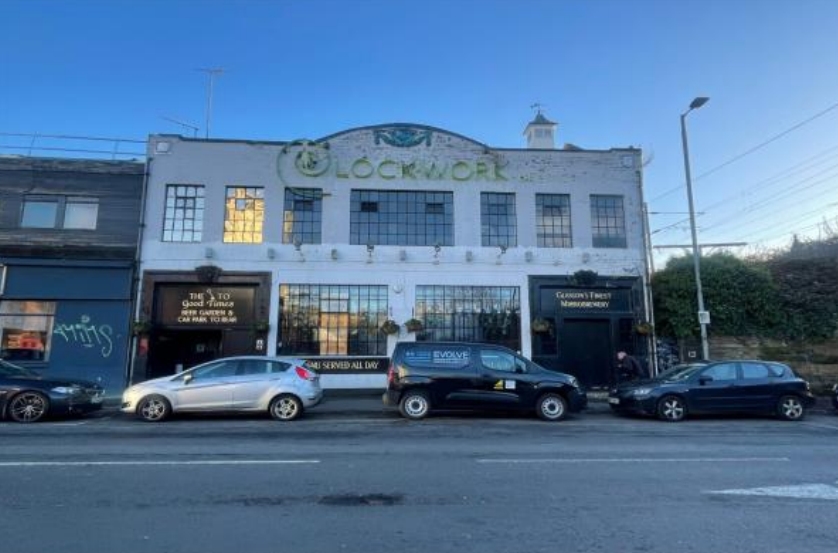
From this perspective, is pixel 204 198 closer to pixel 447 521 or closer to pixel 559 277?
pixel 559 277

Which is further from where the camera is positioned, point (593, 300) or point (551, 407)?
A: point (593, 300)

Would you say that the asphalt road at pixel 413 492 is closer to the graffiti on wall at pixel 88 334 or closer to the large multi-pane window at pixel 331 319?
the graffiti on wall at pixel 88 334

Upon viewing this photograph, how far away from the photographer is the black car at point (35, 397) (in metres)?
11.9

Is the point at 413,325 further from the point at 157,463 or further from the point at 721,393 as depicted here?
the point at 157,463

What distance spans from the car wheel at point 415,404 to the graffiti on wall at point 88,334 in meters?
10.0

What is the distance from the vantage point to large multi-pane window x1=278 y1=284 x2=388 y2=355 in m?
17.6

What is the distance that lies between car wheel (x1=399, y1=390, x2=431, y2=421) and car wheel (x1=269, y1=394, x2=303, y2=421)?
2.40 metres

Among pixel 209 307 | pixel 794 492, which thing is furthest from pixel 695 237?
pixel 209 307

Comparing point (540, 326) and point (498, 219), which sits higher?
point (498, 219)

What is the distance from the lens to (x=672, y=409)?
1312 centimetres

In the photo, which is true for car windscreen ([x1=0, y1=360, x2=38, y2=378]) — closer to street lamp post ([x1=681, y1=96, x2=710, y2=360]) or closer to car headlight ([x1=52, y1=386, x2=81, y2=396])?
car headlight ([x1=52, y1=386, x2=81, y2=396])

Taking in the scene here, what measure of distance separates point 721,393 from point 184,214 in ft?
54.4

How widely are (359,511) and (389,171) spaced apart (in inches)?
586

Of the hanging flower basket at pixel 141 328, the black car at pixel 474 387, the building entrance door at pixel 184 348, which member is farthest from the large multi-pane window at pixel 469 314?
the hanging flower basket at pixel 141 328
